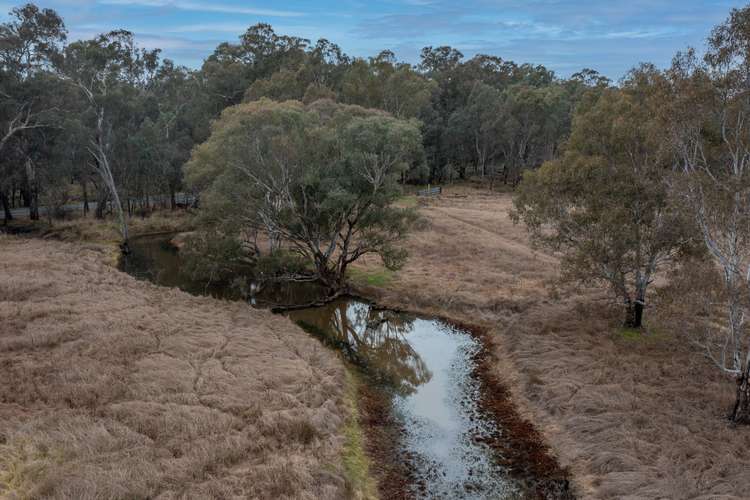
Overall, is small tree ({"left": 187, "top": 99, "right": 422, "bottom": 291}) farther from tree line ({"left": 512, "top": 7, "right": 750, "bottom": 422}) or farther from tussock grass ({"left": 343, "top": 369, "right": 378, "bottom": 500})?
tussock grass ({"left": 343, "top": 369, "right": 378, "bottom": 500})

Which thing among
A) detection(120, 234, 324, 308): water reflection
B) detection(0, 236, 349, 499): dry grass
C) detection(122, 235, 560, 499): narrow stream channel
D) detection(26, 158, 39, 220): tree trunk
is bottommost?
detection(122, 235, 560, 499): narrow stream channel

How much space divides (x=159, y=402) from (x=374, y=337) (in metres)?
12.1

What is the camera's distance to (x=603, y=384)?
17.4 metres

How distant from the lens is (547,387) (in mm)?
17953

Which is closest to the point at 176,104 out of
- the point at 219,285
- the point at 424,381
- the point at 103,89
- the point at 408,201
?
the point at 103,89

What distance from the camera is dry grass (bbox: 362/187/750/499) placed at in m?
12.8

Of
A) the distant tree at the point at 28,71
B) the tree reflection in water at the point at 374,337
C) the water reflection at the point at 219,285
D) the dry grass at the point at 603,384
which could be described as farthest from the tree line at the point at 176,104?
the dry grass at the point at 603,384

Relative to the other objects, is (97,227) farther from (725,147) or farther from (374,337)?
(725,147)

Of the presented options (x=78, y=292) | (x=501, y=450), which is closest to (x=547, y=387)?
(x=501, y=450)

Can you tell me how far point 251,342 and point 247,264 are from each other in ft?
45.2

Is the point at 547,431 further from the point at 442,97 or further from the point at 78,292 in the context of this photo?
the point at 442,97

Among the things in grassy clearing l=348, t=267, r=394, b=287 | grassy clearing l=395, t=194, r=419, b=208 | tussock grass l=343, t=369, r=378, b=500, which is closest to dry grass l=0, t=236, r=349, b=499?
tussock grass l=343, t=369, r=378, b=500

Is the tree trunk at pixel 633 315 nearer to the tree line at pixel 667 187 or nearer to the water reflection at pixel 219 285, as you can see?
the tree line at pixel 667 187

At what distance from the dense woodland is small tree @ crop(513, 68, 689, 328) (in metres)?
0.06
